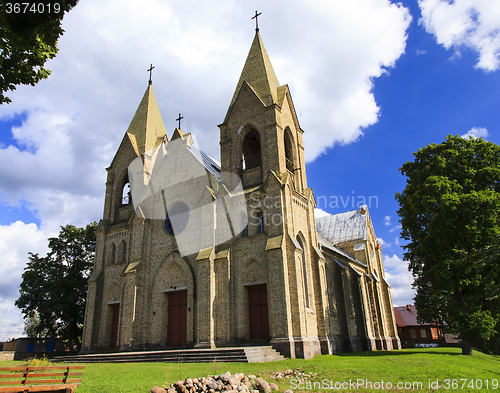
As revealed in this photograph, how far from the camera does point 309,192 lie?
23.7m

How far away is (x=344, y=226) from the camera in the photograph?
39.6 metres

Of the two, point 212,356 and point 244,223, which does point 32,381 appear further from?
point 244,223

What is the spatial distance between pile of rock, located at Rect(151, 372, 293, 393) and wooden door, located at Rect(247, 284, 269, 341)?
29.5ft

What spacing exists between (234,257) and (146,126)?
1510cm

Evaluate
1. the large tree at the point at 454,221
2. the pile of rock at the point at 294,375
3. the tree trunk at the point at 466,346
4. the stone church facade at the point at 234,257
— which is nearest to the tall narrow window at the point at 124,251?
the stone church facade at the point at 234,257

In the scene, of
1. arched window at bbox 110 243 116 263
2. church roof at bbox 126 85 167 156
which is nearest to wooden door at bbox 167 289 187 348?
arched window at bbox 110 243 116 263

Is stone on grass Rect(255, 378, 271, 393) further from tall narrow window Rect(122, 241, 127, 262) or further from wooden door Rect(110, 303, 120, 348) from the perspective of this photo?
tall narrow window Rect(122, 241, 127, 262)

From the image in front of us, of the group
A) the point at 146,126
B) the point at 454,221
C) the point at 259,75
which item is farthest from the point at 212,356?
the point at 146,126

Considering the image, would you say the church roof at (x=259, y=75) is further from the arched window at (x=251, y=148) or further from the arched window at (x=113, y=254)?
the arched window at (x=113, y=254)

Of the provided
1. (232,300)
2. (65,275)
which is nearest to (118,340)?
(232,300)

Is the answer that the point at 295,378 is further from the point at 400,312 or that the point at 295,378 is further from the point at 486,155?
the point at 400,312

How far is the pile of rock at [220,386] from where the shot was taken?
906 cm

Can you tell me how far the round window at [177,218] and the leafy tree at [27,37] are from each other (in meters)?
15.1

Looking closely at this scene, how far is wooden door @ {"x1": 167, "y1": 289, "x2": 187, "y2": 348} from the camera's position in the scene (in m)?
21.6
